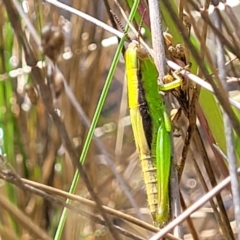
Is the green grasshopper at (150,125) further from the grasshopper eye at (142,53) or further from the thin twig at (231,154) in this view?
the thin twig at (231,154)

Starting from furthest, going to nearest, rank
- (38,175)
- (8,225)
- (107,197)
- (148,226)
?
(107,197)
(38,175)
(8,225)
(148,226)

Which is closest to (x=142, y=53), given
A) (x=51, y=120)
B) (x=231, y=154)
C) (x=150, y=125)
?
(x=150, y=125)

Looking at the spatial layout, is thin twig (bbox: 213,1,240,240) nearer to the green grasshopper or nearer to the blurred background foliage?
the green grasshopper

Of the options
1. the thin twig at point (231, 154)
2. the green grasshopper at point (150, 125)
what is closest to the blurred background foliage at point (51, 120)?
the green grasshopper at point (150, 125)

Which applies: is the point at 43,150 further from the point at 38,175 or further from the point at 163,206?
the point at 163,206

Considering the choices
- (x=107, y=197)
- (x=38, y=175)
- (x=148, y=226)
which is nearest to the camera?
(x=148, y=226)

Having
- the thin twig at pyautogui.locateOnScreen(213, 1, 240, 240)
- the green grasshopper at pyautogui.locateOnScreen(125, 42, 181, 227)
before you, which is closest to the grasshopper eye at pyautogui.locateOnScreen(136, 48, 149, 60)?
the green grasshopper at pyautogui.locateOnScreen(125, 42, 181, 227)

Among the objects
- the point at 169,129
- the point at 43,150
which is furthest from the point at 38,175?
the point at 169,129

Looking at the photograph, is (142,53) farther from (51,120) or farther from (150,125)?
(51,120)

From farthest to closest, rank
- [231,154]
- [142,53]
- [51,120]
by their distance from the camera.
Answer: [51,120] → [142,53] → [231,154]
